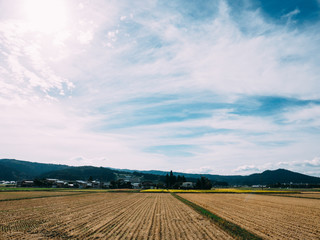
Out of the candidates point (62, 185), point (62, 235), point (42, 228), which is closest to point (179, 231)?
point (62, 235)

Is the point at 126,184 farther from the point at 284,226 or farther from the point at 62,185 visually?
the point at 284,226

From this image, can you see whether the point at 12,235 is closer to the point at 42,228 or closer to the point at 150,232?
the point at 42,228

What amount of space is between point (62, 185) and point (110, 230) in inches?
5461

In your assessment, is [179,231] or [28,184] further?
[28,184]

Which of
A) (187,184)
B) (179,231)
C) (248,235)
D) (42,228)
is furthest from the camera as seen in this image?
(187,184)

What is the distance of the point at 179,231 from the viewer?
16.7m

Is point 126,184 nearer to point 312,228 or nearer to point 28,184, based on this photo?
point 28,184

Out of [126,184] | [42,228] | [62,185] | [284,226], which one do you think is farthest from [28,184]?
[284,226]

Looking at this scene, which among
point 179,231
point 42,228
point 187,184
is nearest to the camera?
point 179,231

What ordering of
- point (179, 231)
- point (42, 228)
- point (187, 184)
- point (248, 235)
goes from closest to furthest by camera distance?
1. point (248, 235)
2. point (179, 231)
3. point (42, 228)
4. point (187, 184)

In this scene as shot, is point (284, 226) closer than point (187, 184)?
Yes

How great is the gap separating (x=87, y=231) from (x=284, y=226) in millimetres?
16344

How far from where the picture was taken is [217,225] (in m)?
18.9

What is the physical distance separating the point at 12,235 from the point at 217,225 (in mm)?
15798
